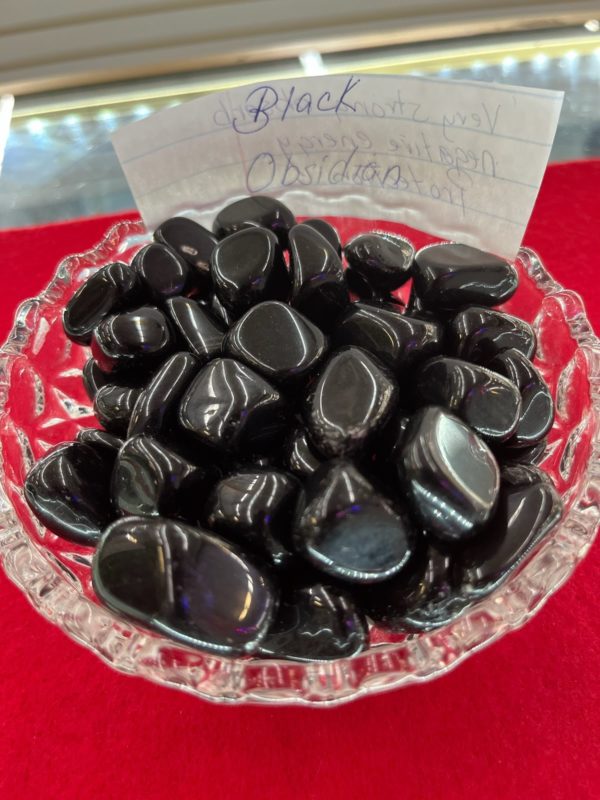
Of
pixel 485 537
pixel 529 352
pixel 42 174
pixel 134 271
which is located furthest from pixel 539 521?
pixel 42 174

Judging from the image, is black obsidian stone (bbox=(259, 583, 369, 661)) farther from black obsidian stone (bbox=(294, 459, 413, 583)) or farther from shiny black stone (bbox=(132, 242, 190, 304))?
shiny black stone (bbox=(132, 242, 190, 304))

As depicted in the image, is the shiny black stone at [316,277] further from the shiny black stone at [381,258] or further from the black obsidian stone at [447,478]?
the black obsidian stone at [447,478]

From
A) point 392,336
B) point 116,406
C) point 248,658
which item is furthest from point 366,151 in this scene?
point 248,658

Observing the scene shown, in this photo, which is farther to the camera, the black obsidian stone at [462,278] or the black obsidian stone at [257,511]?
the black obsidian stone at [462,278]

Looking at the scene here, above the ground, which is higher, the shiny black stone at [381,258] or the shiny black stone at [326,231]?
the shiny black stone at [326,231]

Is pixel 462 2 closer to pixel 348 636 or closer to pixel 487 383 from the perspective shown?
pixel 487 383

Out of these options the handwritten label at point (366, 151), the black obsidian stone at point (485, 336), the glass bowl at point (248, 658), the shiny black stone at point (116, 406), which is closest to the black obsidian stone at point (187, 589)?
the glass bowl at point (248, 658)
